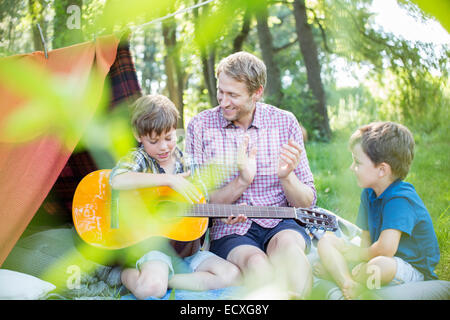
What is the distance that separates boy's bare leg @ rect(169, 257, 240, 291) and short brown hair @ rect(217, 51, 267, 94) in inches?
41.5

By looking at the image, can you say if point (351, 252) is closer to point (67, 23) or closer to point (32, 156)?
point (32, 156)

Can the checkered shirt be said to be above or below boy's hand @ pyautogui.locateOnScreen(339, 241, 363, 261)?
above

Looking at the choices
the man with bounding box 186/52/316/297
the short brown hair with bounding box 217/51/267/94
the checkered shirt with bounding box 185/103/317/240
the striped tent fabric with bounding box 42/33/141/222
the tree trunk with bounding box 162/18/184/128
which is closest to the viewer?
the man with bounding box 186/52/316/297

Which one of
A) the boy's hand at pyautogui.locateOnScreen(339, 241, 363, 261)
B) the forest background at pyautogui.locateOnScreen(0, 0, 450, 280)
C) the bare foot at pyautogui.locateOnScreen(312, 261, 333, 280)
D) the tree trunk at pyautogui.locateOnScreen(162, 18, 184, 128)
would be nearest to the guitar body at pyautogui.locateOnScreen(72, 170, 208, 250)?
the forest background at pyautogui.locateOnScreen(0, 0, 450, 280)

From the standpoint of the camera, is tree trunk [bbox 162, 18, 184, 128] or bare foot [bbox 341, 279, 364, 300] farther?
tree trunk [bbox 162, 18, 184, 128]

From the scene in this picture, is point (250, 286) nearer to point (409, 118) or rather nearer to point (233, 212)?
point (233, 212)

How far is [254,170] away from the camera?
2.44m

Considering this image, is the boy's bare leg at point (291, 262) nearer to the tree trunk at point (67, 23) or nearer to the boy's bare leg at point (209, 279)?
the boy's bare leg at point (209, 279)

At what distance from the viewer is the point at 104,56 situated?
256cm

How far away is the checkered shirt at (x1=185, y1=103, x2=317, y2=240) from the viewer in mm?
2602

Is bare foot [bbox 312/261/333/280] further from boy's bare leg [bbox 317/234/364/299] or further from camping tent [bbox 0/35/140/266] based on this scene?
camping tent [bbox 0/35/140/266]

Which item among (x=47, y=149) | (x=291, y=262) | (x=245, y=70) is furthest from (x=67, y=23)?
(x=291, y=262)
